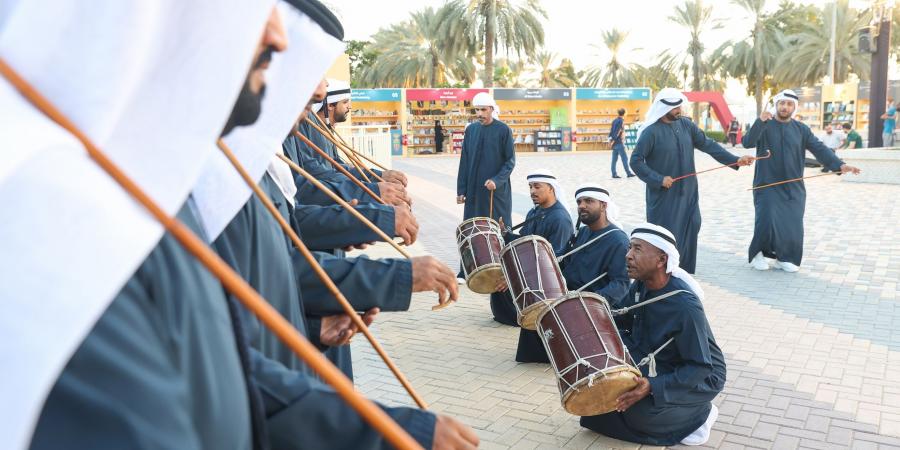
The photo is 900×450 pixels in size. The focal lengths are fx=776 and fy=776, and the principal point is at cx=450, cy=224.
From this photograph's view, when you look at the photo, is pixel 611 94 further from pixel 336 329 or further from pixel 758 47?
pixel 336 329

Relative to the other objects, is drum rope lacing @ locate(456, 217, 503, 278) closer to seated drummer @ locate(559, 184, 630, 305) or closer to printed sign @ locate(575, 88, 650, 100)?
seated drummer @ locate(559, 184, 630, 305)

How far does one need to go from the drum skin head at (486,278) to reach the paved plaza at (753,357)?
47cm

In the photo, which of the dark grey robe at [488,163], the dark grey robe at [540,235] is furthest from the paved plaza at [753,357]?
the dark grey robe at [488,163]

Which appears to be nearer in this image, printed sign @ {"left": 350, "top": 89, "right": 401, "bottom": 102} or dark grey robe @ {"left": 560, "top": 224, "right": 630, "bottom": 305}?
dark grey robe @ {"left": 560, "top": 224, "right": 630, "bottom": 305}

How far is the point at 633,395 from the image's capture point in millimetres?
3791

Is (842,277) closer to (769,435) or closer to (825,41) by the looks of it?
(769,435)

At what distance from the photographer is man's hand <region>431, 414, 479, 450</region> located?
1.44m

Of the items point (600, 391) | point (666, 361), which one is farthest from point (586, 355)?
point (666, 361)

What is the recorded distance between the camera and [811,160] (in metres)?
20.0

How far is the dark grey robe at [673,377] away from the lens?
3885mm

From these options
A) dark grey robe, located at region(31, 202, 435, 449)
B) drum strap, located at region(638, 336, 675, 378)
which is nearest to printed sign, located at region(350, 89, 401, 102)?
drum strap, located at region(638, 336, 675, 378)

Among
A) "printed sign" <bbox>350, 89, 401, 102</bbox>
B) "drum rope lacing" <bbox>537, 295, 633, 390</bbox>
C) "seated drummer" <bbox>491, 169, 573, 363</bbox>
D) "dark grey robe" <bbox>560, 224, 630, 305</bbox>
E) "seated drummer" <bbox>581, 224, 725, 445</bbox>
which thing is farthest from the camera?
"printed sign" <bbox>350, 89, 401, 102</bbox>

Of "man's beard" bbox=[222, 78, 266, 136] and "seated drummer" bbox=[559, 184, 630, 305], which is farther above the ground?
"man's beard" bbox=[222, 78, 266, 136]

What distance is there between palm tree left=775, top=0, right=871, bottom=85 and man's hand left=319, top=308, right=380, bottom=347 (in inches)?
1516
